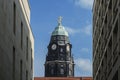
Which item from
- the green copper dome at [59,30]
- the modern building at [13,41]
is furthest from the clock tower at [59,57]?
the modern building at [13,41]

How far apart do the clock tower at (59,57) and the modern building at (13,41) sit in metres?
115

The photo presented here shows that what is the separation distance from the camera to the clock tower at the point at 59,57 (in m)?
183

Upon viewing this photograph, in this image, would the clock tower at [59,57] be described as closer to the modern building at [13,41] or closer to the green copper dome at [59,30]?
the green copper dome at [59,30]

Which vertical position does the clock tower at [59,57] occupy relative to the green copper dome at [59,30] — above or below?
below

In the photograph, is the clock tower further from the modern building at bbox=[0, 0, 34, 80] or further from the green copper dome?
the modern building at bbox=[0, 0, 34, 80]

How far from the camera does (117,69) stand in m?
43.6

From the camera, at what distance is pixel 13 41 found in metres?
50.7

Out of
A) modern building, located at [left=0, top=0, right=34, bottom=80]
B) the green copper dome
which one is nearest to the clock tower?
the green copper dome

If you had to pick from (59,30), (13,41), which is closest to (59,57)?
(59,30)

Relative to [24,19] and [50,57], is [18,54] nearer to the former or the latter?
[24,19]

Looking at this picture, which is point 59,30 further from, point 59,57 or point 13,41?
point 13,41

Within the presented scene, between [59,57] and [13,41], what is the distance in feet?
441

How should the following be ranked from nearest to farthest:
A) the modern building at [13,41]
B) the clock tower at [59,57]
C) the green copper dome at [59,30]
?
the modern building at [13,41] < the clock tower at [59,57] < the green copper dome at [59,30]

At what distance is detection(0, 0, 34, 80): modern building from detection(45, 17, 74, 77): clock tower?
11538 cm
